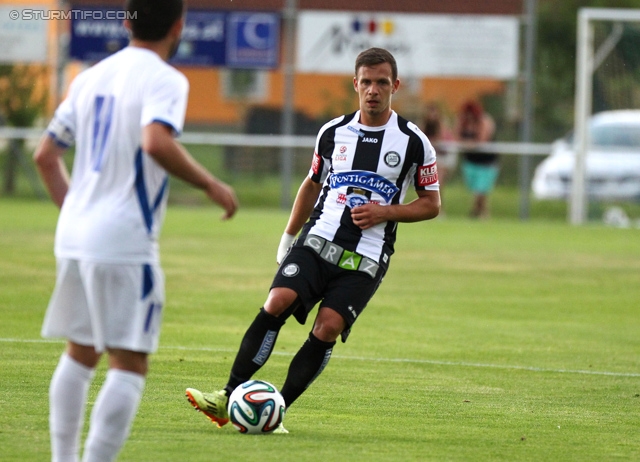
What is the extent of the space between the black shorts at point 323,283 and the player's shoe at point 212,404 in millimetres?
607

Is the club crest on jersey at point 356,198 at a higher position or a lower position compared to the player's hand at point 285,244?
higher

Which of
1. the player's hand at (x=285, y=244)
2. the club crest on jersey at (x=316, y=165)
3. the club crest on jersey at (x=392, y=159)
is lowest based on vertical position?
the player's hand at (x=285, y=244)

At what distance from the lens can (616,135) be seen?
82.3 feet

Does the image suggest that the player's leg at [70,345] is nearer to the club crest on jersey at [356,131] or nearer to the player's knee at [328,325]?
the player's knee at [328,325]

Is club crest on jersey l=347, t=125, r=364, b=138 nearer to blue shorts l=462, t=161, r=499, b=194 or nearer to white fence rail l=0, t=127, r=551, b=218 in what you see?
white fence rail l=0, t=127, r=551, b=218

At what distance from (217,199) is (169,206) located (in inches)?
858

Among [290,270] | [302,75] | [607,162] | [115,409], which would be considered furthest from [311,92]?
[115,409]

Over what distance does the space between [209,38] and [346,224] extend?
19636mm

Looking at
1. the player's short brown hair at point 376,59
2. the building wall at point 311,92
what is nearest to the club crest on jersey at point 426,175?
the player's short brown hair at point 376,59

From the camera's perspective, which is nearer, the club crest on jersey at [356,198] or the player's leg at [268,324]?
the player's leg at [268,324]

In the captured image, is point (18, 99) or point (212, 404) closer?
point (212, 404)

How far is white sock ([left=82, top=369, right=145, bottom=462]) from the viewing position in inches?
182

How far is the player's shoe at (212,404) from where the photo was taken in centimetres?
614
